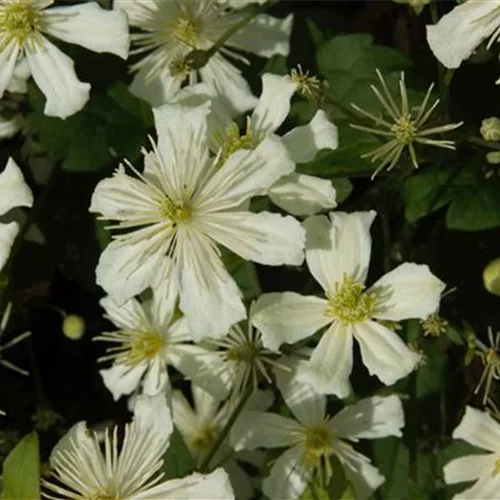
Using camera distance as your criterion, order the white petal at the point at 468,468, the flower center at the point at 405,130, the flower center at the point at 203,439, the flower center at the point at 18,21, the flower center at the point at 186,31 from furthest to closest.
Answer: the flower center at the point at 203,439, the flower center at the point at 186,31, the flower center at the point at 18,21, the white petal at the point at 468,468, the flower center at the point at 405,130

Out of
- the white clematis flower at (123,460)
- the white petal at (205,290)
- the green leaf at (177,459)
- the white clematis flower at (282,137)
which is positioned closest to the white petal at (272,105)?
the white clematis flower at (282,137)

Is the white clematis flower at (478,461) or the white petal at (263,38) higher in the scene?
the white petal at (263,38)

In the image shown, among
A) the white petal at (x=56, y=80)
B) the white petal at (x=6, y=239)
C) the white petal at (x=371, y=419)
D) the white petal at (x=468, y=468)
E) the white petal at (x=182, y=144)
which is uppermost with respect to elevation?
the white petal at (x=56, y=80)

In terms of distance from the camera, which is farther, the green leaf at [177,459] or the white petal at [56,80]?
the green leaf at [177,459]

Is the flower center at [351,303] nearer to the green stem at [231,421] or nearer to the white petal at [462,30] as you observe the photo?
the green stem at [231,421]

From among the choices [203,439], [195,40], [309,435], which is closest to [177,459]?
[203,439]

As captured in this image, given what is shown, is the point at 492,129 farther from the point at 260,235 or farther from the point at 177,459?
the point at 177,459

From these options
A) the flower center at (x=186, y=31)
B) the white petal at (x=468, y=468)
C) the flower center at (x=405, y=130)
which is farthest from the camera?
the flower center at (x=186, y=31)
